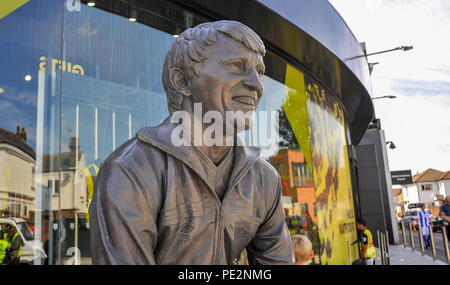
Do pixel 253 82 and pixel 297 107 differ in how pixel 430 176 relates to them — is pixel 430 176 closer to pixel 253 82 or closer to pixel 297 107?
pixel 297 107

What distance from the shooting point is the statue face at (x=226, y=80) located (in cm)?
141

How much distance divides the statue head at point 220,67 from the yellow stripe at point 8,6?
272 centimetres

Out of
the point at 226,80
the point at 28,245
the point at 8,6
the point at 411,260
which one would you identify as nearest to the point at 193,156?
the point at 226,80

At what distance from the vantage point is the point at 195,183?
1.39 meters

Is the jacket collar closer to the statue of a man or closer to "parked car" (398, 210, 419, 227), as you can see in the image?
the statue of a man

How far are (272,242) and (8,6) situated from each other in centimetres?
330

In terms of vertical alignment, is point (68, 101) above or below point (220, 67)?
above

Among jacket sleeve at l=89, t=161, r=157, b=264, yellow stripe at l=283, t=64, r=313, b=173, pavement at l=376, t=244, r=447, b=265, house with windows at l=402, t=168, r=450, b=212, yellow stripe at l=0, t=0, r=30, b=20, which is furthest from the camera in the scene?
house with windows at l=402, t=168, r=450, b=212

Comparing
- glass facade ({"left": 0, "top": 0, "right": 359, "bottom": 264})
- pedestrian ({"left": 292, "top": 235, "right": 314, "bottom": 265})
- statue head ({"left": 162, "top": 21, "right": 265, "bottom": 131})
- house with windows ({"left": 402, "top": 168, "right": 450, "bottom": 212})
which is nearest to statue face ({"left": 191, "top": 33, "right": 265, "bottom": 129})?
statue head ({"left": 162, "top": 21, "right": 265, "bottom": 131})

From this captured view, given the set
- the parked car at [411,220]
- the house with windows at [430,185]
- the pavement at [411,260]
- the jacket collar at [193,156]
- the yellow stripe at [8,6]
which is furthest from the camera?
the house with windows at [430,185]

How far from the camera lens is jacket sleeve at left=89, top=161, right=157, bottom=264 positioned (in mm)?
1205

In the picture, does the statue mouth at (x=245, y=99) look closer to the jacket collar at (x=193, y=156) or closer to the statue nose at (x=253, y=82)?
the statue nose at (x=253, y=82)

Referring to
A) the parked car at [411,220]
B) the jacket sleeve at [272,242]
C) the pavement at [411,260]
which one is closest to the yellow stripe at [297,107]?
the pavement at [411,260]
